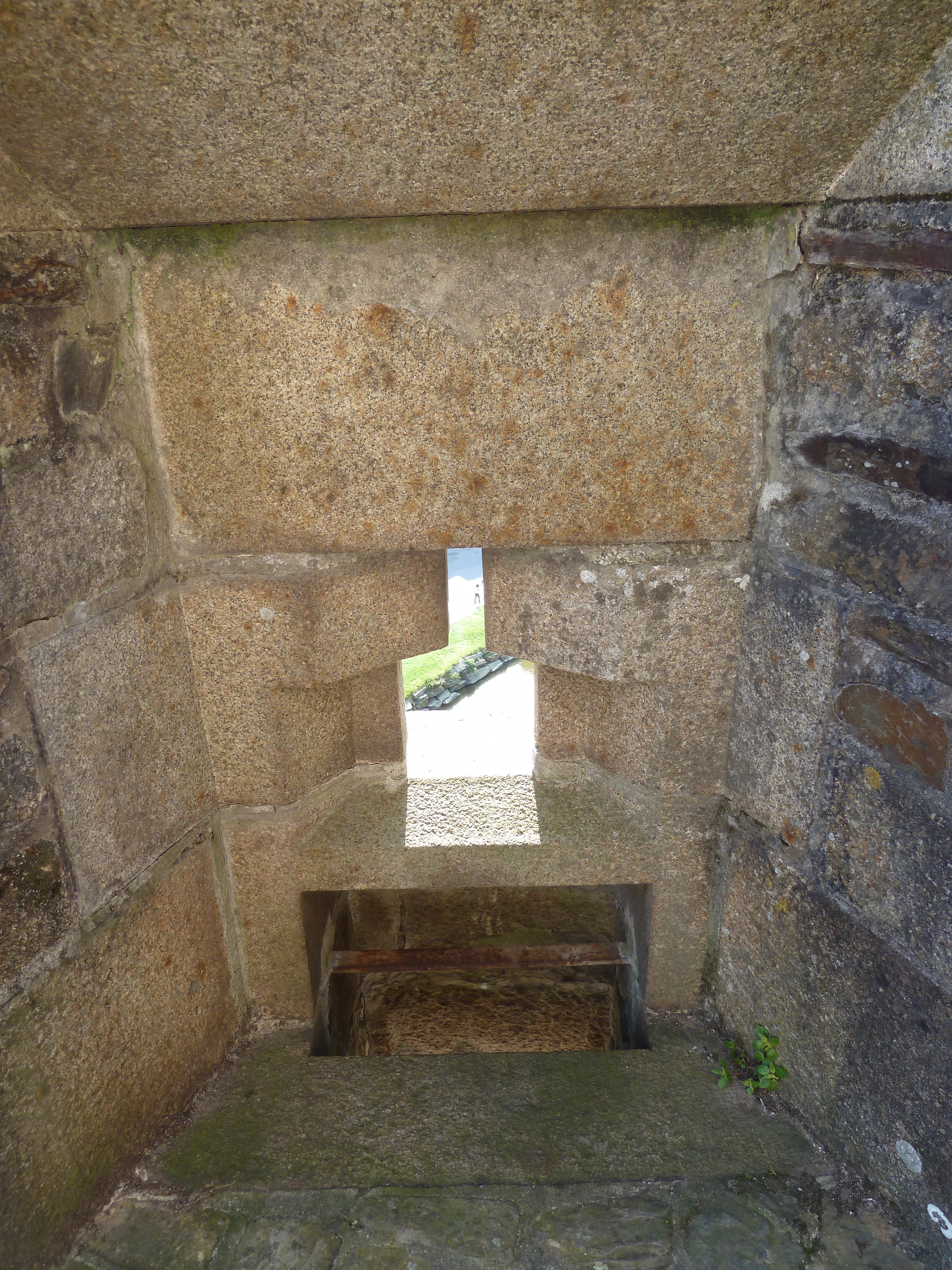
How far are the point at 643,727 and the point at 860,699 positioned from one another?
0.51 meters

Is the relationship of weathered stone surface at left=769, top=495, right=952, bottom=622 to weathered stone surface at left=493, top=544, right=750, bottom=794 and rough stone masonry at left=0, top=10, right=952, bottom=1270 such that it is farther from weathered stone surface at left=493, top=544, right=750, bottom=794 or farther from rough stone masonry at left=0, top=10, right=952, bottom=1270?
Answer: weathered stone surface at left=493, top=544, right=750, bottom=794

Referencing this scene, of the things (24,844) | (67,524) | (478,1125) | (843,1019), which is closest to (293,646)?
(67,524)

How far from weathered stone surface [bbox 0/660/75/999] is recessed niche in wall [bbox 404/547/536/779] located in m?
0.81

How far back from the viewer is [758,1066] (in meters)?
1.61

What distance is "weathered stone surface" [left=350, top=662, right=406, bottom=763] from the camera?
1866 mm

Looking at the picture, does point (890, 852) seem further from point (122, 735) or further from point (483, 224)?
point (122, 735)

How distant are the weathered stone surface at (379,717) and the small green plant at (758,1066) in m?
1.03

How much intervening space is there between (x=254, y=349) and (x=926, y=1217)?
1881 mm

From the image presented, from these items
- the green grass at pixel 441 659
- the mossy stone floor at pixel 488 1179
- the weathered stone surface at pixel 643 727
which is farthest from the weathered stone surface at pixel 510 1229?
the green grass at pixel 441 659

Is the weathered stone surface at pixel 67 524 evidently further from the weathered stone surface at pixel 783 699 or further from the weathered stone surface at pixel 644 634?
the weathered stone surface at pixel 783 699

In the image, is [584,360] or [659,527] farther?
[659,527]

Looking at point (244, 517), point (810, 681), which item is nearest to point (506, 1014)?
point (810, 681)

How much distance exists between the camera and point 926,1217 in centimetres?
123

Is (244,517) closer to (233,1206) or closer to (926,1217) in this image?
(233,1206)
